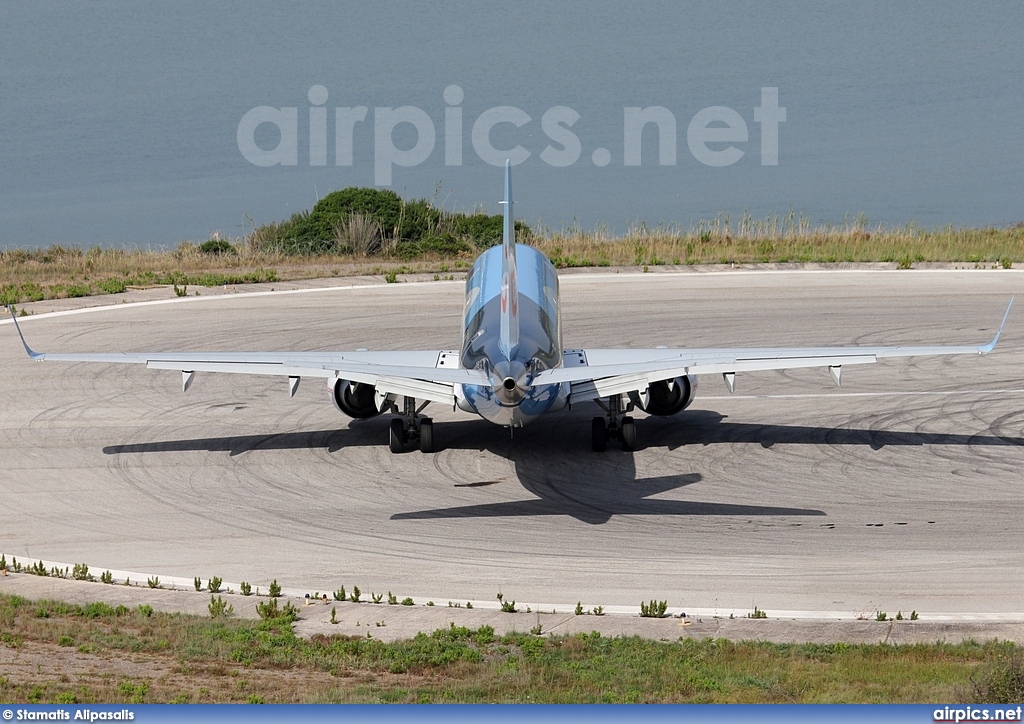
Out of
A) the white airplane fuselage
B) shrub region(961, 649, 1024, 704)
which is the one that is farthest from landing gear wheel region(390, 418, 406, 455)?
shrub region(961, 649, 1024, 704)

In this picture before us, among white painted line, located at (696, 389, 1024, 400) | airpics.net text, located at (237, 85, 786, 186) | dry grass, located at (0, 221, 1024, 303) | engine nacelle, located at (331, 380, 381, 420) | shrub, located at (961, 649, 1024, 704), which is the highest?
airpics.net text, located at (237, 85, 786, 186)

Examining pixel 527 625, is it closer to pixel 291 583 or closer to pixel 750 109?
pixel 291 583

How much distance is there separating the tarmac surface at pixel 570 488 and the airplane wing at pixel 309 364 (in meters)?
1.59

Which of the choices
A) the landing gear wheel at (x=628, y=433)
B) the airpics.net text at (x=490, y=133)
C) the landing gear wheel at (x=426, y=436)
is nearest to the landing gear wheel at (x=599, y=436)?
the landing gear wheel at (x=628, y=433)

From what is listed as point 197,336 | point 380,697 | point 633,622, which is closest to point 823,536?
point 633,622

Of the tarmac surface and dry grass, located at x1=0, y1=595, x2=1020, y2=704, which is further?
the tarmac surface

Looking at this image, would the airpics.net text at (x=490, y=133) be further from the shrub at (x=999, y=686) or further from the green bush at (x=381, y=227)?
the shrub at (x=999, y=686)

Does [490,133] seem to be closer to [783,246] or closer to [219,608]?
[783,246]

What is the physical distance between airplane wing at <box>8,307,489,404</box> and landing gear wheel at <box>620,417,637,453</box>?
11.4 feet

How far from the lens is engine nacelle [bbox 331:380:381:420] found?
2700cm

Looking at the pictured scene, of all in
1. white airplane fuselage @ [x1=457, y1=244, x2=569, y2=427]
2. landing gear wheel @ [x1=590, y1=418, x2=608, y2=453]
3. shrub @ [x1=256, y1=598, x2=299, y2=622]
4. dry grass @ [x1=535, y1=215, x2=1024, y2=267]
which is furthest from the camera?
dry grass @ [x1=535, y1=215, x2=1024, y2=267]

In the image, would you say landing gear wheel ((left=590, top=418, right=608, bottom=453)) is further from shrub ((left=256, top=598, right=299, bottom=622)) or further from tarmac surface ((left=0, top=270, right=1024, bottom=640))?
shrub ((left=256, top=598, right=299, bottom=622))

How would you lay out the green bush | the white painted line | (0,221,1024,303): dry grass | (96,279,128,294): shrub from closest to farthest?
1. the white painted line
2. (96,279,128,294): shrub
3. (0,221,1024,303): dry grass
4. the green bush

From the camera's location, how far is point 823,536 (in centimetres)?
2141
